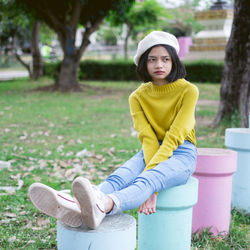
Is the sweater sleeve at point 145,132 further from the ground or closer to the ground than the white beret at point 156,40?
closer to the ground

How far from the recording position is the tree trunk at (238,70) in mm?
7254

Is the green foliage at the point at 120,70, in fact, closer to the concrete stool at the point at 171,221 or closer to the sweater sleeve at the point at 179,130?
the sweater sleeve at the point at 179,130

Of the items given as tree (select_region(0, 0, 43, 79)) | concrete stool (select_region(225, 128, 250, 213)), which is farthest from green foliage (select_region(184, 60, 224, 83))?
concrete stool (select_region(225, 128, 250, 213))

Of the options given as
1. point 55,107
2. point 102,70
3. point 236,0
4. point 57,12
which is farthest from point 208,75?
point 236,0

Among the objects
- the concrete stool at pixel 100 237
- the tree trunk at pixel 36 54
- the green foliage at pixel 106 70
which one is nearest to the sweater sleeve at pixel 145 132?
the concrete stool at pixel 100 237

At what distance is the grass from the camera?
353 cm

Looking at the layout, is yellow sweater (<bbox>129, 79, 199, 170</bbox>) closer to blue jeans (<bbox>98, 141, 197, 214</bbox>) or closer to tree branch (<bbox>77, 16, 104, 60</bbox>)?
blue jeans (<bbox>98, 141, 197, 214</bbox>)

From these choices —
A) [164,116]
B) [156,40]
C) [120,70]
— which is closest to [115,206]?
[164,116]

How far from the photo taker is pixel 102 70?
21859 millimetres

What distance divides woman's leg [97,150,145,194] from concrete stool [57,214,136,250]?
42cm

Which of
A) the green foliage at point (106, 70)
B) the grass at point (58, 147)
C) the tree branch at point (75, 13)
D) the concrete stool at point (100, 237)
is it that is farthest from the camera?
the green foliage at point (106, 70)

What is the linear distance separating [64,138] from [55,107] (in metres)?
4.01

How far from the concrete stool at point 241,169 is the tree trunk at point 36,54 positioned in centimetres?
1771

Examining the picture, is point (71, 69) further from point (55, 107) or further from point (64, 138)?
point (64, 138)
